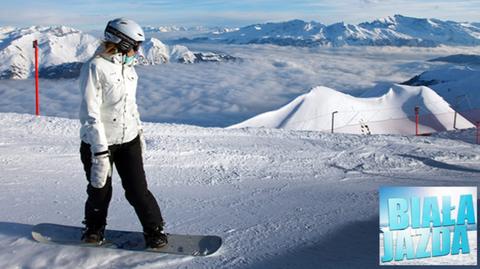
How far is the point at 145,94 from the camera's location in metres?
141

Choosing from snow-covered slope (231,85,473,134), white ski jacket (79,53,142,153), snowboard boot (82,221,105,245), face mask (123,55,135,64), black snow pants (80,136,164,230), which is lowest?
snow-covered slope (231,85,473,134)

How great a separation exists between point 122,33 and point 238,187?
302 cm

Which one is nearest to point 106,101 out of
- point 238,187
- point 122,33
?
point 122,33

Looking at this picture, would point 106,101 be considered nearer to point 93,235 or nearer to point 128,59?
point 128,59

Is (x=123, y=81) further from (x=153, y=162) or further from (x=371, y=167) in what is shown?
(x=371, y=167)

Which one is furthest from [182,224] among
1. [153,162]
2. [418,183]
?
[418,183]

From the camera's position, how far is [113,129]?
3.36 meters

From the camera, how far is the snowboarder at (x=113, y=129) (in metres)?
3.18

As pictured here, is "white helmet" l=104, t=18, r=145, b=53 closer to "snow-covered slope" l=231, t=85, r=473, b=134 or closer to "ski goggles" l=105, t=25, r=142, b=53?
"ski goggles" l=105, t=25, r=142, b=53

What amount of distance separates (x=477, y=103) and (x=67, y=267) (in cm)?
6075

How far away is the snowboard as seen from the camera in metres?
3.52

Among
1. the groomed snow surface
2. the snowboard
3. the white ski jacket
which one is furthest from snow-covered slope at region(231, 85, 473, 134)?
the white ski jacket

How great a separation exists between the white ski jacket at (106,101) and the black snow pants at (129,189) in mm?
105

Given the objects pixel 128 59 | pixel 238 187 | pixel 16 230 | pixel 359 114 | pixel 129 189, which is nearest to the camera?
pixel 128 59
